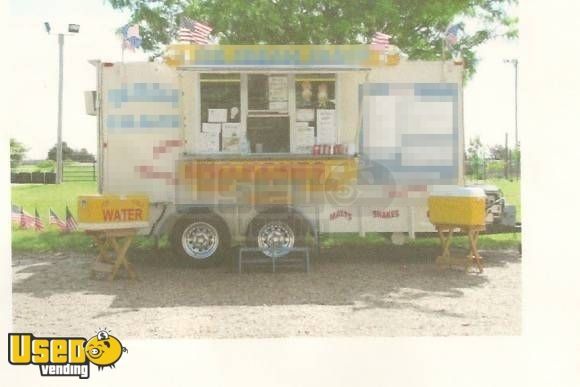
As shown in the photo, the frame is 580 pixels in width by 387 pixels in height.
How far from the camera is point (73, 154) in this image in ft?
19.6

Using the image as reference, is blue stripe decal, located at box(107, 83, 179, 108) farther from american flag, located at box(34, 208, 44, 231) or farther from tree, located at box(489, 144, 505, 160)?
tree, located at box(489, 144, 505, 160)

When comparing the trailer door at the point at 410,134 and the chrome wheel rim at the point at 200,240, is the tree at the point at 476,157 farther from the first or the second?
the chrome wheel rim at the point at 200,240

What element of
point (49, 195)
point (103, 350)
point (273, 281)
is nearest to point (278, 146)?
point (273, 281)

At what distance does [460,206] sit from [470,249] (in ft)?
1.34

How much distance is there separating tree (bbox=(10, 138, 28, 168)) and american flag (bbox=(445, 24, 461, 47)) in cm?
Result: 337

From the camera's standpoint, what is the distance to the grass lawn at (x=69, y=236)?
567 centimetres

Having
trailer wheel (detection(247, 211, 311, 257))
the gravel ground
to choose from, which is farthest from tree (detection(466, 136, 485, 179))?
trailer wheel (detection(247, 211, 311, 257))

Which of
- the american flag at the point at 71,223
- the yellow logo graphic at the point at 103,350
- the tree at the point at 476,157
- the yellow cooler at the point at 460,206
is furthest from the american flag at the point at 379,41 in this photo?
the yellow logo graphic at the point at 103,350

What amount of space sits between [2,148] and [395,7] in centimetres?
318

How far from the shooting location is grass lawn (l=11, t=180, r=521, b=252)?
18.6 feet

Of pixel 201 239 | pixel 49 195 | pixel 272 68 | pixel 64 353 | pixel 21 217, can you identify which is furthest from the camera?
pixel 201 239

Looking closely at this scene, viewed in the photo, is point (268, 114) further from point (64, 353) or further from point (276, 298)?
point (64, 353)

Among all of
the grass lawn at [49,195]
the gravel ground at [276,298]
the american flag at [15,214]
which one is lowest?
the gravel ground at [276,298]

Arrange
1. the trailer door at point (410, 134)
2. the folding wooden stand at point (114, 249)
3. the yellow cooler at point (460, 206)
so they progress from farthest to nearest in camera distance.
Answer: the trailer door at point (410, 134), the yellow cooler at point (460, 206), the folding wooden stand at point (114, 249)
